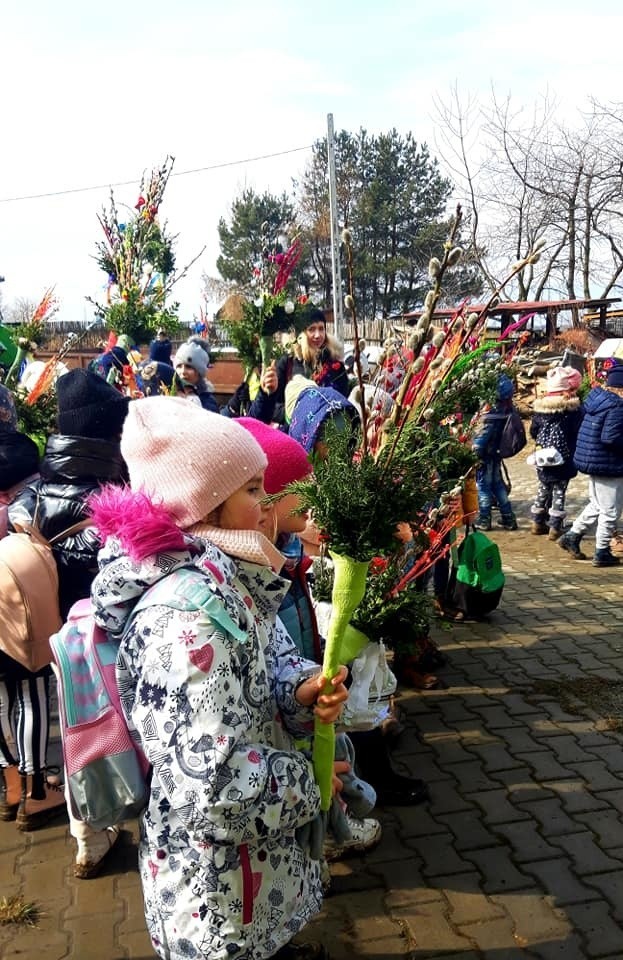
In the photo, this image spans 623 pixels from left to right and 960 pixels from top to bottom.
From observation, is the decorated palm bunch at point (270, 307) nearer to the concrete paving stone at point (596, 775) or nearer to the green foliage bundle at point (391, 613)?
the green foliage bundle at point (391, 613)

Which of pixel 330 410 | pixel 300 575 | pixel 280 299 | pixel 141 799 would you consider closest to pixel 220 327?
pixel 280 299

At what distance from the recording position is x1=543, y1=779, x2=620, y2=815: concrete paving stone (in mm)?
3475

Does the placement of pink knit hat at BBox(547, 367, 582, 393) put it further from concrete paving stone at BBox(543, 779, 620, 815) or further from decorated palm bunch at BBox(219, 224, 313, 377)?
concrete paving stone at BBox(543, 779, 620, 815)

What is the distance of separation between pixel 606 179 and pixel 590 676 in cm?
1990

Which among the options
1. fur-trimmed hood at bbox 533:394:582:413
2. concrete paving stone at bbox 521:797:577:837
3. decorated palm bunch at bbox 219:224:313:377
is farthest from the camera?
fur-trimmed hood at bbox 533:394:582:413

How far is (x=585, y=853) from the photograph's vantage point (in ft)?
10.3

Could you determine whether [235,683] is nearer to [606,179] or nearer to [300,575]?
[300,575]

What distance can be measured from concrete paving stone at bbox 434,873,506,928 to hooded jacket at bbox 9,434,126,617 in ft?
5.98

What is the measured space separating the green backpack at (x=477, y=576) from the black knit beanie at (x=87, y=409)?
10.3ft

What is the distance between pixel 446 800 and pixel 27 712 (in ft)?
6.23

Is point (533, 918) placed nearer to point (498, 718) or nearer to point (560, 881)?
point (560, 881)

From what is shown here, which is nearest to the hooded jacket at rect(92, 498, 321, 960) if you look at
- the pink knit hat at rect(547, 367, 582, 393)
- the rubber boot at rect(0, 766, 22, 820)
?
the rubber boot at rect(0, 766, 22, 820)

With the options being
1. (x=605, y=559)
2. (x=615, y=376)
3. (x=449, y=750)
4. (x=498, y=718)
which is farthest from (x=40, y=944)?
(x=615, y=376)

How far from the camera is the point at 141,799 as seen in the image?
79.4 inches
